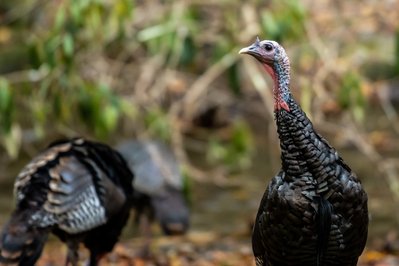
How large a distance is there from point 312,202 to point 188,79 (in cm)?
661

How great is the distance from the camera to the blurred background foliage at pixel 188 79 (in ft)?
17.5

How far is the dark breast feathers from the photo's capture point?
2602 mm

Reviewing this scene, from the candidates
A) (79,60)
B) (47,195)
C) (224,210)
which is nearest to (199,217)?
(224,210)

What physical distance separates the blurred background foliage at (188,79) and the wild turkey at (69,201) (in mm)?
1140

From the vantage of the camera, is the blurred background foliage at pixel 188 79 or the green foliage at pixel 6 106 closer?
the green foliage at pixel 6 106

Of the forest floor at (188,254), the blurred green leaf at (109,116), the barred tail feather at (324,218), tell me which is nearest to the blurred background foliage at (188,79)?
the blurred green leaf at (109,116)

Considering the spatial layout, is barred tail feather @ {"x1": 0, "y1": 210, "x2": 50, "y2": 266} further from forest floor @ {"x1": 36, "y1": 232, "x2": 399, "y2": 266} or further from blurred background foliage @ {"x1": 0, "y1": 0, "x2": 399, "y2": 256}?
blurred background foliage @ {"x1": 0, "y1": 0, "x2": 399, "y2": 256}

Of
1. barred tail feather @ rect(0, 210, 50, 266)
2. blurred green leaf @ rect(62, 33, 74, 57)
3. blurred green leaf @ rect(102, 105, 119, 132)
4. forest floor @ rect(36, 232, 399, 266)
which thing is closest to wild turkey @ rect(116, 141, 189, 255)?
forest floor @ rect(36, 232, 399, 266)

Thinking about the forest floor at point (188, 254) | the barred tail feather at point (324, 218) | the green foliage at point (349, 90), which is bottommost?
the forest floor at point (188, 254)

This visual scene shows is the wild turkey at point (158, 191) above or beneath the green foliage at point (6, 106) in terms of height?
beneath

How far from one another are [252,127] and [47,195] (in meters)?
6.88

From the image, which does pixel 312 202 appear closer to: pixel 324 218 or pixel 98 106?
pixel 324 218

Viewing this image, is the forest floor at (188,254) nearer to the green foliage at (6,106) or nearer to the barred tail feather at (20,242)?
the barred tail feather at (20,242)

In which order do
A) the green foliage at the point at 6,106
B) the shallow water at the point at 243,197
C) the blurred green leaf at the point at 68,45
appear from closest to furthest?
the green foliage at the point at 6,106
the blurred green leaf at the point at 68,45
the shallow water at the point at 243,197
